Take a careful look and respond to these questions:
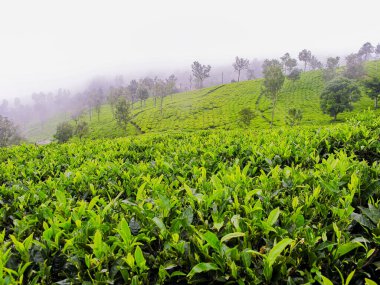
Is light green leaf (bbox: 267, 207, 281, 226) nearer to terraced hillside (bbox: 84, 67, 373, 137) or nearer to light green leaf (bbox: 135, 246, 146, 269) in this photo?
light green leaf (bbox: 135, 246, 146, 269)

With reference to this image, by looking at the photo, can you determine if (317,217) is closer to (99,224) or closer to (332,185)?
(332,185)

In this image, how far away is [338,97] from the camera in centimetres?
6097

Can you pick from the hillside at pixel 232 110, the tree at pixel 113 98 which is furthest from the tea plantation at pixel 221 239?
the tree at pixel 113 98

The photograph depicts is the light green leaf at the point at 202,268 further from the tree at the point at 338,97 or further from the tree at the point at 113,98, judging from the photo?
the tree at the point at 113,98

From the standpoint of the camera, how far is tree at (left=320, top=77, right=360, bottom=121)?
6014 centimetres

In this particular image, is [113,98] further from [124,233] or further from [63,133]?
[124,233]

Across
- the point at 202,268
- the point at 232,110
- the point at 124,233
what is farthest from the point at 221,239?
the point at 232,110

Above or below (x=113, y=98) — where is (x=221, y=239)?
above

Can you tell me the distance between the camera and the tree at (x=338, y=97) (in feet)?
197

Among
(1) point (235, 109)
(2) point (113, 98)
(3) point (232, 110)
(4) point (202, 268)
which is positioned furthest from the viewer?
(2) point (113, 98)

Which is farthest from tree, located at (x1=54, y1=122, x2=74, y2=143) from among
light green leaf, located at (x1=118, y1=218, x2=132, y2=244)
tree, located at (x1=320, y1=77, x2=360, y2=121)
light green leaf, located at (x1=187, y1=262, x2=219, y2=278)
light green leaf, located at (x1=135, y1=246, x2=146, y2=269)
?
light green leaf, located at (x1=187, y1=262, x2=219, y2=278)

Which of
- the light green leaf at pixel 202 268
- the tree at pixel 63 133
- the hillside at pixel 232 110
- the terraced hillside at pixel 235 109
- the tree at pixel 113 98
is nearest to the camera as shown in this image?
the light green leaf at pixel 202 268

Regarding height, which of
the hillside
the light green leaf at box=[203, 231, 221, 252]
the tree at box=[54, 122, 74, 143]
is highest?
the light green leaf at box=[203, 231, 221, 252]

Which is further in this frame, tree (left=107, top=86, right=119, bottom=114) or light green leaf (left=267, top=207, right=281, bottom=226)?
tree (left=107, top=86, right=119, bottom=114)
